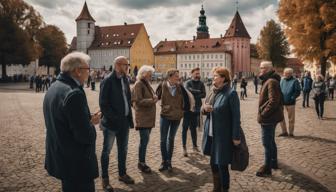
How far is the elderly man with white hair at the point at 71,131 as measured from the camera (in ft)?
11.4

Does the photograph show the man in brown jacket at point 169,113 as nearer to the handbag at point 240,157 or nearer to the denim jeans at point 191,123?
the denim jeans at point 191,123

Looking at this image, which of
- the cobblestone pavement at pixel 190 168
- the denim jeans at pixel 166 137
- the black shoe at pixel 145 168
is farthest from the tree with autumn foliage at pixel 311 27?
the black shoe at pixel 145 168

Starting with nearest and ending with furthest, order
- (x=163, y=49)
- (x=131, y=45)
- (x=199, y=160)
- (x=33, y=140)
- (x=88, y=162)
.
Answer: (x=88, y=162)
(x=199, y=160)
(x=33, y=140)
(x=131, y=45)
(x=163, y=49)

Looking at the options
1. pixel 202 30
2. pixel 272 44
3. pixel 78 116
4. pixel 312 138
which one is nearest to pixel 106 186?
A: pixel 78 116

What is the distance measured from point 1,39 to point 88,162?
52.7 metres

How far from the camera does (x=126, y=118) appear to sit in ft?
19.1

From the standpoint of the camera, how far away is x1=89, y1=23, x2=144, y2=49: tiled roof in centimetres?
9731

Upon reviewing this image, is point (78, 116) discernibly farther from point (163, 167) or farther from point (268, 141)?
point (268, 141)

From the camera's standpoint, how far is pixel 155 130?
441 inches

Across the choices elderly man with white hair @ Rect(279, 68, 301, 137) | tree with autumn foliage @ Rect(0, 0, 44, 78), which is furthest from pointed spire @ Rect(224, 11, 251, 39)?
elderly man with white hair @ Rect(279, 68, 301, 137)

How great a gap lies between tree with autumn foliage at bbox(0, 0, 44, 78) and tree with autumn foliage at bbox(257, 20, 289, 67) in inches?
1438

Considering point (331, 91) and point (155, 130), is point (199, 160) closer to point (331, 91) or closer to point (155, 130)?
point (155, 130)

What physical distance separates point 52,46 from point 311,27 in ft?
181

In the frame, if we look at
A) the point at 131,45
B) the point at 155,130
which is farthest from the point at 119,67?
the point at 131,45
